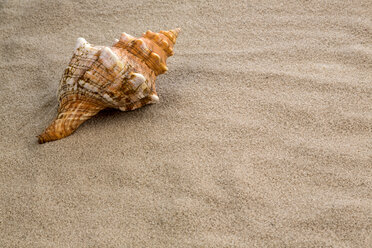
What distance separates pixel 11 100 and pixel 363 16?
2.29m

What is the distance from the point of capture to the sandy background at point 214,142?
5.72 ft

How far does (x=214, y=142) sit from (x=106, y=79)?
64cm

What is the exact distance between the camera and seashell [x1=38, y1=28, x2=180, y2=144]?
80.3 inches

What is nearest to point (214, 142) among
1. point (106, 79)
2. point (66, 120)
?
point (106, 79)

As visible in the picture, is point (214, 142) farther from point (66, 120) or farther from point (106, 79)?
point (66, 120)

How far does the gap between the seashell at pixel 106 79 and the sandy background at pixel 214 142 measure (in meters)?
0.09

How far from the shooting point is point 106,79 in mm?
2041

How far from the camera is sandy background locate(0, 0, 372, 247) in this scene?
1.74m

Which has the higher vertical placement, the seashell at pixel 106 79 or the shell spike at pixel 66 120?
the seashell at pixel 106 79

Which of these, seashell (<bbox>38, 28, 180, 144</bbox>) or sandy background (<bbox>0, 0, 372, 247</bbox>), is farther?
seashell (<bbox>38, 28, 180, 144</bbox>)

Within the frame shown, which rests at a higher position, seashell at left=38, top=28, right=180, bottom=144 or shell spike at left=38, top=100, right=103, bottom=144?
seashell at left=38, top=28, right=180, bottom=144

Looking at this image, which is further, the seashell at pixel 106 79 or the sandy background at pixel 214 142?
the seashell at pixel 106 79

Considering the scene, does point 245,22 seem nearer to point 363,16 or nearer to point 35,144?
point 363,16

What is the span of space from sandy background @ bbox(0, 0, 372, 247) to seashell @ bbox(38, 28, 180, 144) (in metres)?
0.09
